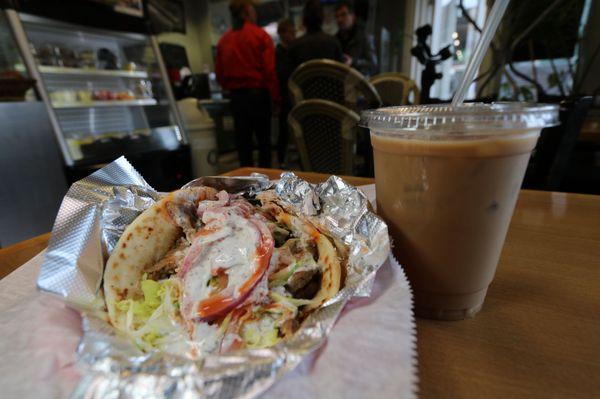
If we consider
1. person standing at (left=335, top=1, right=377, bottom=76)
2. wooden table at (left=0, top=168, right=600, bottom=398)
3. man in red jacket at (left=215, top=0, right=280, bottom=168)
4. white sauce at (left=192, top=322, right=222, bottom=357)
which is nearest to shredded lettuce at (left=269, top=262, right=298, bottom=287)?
white sauce at (left=192, top=322, right=222, bottom=357)

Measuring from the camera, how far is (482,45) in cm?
54

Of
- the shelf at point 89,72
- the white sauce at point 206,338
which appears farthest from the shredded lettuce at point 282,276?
the shelf at point 89,72

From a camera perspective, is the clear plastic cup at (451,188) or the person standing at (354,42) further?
the person standing at (354,42)

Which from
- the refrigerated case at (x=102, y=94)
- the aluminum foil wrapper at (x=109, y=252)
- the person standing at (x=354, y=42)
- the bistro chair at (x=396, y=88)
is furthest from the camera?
the person standing at (x=354, y=42)

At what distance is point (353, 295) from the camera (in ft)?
1.51

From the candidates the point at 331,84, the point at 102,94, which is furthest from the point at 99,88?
the point at 331,84

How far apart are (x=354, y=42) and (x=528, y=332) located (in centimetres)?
433

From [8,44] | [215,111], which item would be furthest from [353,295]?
[215,111]

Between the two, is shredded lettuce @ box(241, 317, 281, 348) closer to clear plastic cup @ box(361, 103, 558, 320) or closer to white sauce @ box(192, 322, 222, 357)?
white sauce @ box(192, 322, 222, 357)

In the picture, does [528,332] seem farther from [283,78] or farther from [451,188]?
[283,78]

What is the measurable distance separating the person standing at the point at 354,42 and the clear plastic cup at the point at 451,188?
11.6 feet

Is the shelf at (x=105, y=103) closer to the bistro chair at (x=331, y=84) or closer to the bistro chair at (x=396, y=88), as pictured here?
the bistro chair at (x=331, y=84)

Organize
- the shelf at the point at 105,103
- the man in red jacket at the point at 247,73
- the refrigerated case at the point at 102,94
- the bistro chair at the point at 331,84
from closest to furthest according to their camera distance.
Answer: the bistro chair at the point at 331,84 < the refrigerated case at the point at 102,94 < the shelf at the point at 105,103 < the man in red jacket at the point at 247,73

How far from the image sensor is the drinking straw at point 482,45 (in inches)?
20.2
